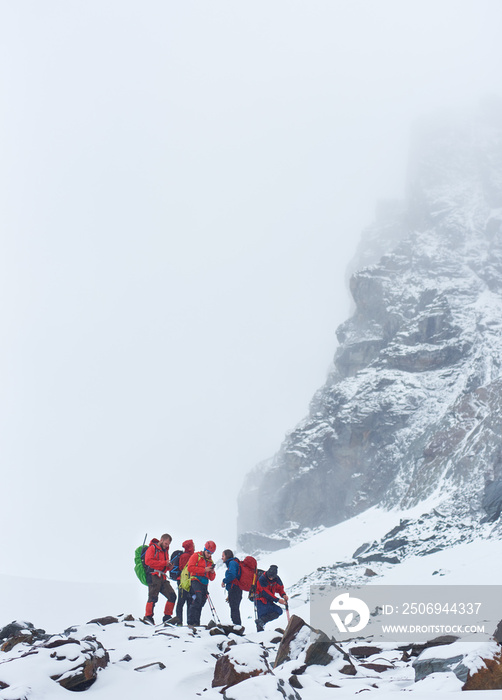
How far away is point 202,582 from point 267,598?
4.80ft

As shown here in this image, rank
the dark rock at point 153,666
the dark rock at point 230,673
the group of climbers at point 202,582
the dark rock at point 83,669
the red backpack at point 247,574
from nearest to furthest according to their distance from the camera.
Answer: the dark rock at point 83,669 < the dark rock at point 230,673 < the dark rock at point 153,666 < the group of climbers at point 202,582 < the red backpack at point 247,574

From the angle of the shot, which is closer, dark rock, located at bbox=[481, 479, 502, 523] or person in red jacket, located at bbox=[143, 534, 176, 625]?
person in red jacket, located at bbox=[143, 534, 176, 625]

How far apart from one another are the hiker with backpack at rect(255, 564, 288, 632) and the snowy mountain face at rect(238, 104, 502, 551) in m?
21.0

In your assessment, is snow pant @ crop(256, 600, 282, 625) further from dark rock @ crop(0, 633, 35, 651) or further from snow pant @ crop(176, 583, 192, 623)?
dark rock @ crop(0, 633, 35, 651)

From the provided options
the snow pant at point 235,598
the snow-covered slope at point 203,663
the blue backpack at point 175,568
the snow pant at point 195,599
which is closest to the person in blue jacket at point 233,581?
the snow pant at point 235,598

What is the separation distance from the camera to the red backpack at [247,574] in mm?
11281

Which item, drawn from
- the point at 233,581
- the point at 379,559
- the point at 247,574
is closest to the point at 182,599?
the point at 233,581

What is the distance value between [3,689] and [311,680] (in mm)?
3197

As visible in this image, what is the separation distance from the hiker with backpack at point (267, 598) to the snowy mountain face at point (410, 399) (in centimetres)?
2096

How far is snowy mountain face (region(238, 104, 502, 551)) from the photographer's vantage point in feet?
138

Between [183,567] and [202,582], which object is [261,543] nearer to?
[183,567]

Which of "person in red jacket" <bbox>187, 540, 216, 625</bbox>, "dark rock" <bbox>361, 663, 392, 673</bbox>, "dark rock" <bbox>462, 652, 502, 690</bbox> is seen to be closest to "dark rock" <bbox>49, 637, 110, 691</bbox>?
"dark rock" <bbox>361, 663, 392, 673</bbox>

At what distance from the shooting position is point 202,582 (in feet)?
37.5
